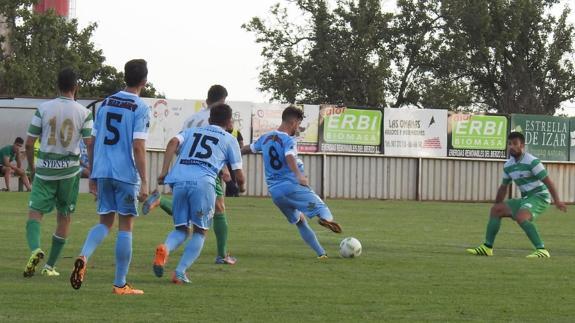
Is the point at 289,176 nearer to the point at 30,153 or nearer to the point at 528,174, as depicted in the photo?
the point at 528,174

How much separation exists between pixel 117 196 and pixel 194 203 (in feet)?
3.26

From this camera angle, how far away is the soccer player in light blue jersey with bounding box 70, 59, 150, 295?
10609mm

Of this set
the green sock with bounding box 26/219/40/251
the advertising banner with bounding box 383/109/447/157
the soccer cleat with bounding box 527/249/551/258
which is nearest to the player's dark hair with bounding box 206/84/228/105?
the green sock with bounding box 26/219/40/251

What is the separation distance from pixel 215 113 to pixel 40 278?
2.25 metres

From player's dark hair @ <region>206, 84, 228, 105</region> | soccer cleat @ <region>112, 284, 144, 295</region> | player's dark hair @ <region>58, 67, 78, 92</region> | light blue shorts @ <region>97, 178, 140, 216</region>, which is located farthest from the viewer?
player's dark hair @ <region>206, 84, 228, 105</region>

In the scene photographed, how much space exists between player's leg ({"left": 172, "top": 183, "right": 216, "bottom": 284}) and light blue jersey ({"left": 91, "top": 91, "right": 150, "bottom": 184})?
91cm

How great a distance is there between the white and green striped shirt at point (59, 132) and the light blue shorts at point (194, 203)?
1.06 metres

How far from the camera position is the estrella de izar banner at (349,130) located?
131 ft

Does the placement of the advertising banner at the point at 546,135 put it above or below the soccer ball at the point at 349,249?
above

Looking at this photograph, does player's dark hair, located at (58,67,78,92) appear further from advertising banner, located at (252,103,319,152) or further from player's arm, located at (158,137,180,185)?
advertising banner, located at (252,103,319,152)

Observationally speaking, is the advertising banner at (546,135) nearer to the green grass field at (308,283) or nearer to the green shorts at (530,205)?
the green grass field at (308,283)

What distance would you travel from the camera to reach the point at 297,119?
14.8m

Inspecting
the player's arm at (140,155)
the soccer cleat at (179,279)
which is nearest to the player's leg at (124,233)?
the player's arm at (140,155)

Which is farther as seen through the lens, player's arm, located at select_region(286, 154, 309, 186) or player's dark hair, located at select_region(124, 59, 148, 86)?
player's arm, located at select_region(286, 154, 309, 186)
